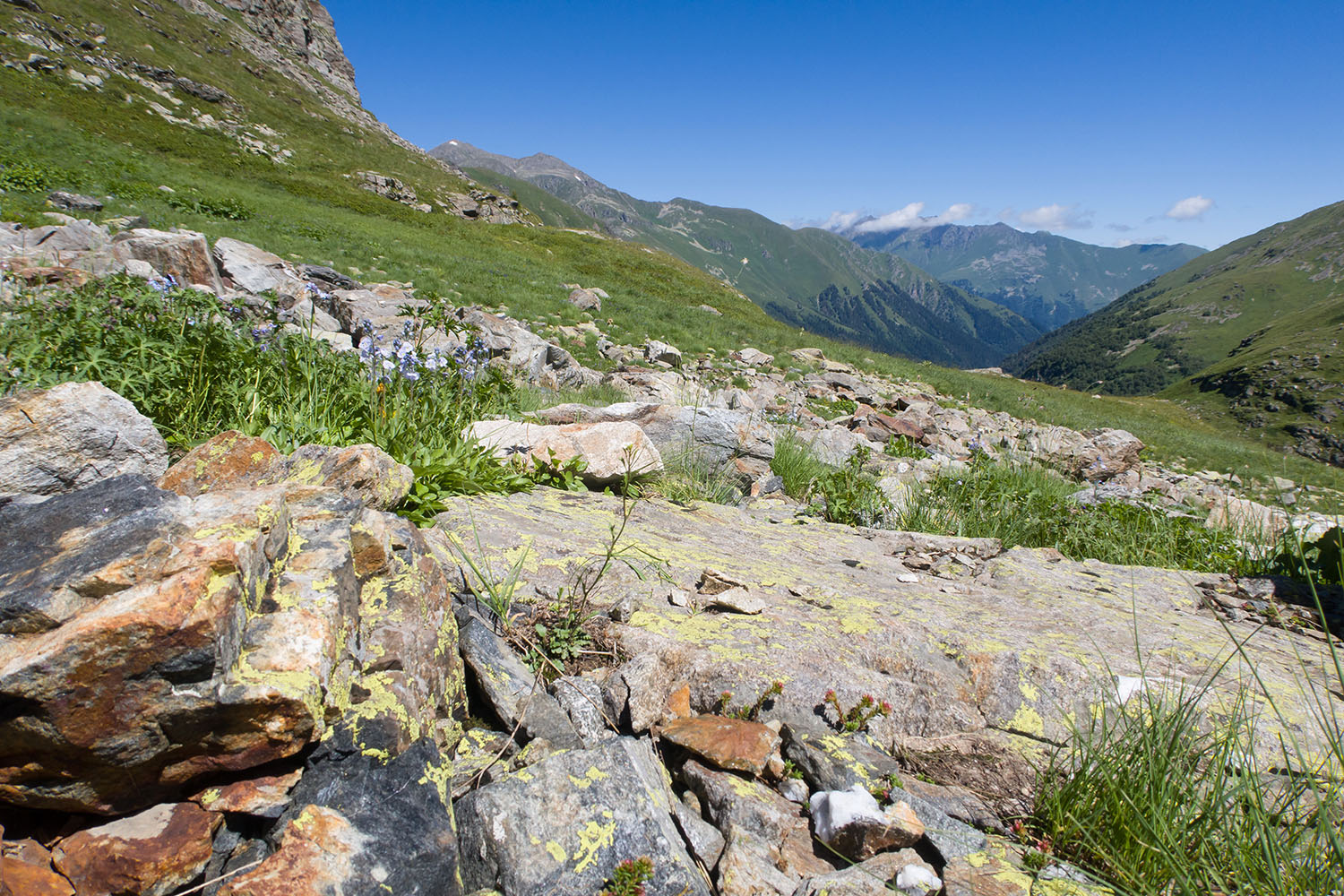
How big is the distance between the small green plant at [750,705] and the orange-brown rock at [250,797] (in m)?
1.47

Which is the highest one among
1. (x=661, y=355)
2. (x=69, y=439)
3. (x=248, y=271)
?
(x=248, y=271)

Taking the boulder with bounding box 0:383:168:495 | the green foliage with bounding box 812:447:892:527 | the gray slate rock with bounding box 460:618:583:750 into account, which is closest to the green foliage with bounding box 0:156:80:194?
the boulder with bounding box 0:383:168:495

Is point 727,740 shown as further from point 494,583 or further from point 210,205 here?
point 210,205

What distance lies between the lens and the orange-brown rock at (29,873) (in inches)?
54.4

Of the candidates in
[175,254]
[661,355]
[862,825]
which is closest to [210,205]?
[175,254]

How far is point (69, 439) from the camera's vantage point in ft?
8.61

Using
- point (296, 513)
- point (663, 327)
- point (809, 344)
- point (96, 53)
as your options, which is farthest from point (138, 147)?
point (296, 513)

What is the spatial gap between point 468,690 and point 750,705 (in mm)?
1104

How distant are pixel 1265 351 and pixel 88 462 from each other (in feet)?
720

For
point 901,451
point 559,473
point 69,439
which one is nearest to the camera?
point 69,439

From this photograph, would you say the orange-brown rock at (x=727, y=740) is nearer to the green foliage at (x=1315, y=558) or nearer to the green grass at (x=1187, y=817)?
the green grass at (x=1187, y=817)

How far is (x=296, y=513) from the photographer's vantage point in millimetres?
2383

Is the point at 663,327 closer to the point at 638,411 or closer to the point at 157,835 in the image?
the point at 638,411

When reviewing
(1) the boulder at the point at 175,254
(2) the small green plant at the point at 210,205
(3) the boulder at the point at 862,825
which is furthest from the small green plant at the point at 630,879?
(2) the small green plant at the point at 210,205
